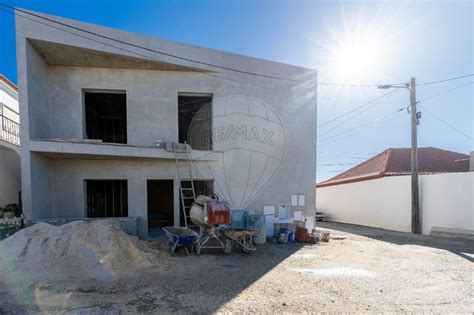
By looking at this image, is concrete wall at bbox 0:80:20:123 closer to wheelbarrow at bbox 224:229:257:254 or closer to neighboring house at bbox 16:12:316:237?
neighboring house at bbox 16:12:316:237

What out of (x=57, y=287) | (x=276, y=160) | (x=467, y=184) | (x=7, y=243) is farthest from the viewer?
(x=276, y=160)

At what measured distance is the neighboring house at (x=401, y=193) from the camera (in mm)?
10625

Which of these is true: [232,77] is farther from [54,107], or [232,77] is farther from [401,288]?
[401,288]

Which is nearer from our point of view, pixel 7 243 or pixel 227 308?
pixel 227 308

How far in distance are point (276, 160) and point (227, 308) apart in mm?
7468

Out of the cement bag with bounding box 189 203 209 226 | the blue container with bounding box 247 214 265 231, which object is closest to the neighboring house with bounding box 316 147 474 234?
the blue container with bounding box 247 214 265 231

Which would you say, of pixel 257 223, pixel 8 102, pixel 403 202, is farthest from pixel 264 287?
pixel 8 102

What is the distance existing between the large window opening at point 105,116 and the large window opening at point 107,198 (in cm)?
240

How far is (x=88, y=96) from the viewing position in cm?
1102

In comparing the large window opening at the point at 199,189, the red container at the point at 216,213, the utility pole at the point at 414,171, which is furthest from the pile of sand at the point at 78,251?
the utility pole at the point at 414,171

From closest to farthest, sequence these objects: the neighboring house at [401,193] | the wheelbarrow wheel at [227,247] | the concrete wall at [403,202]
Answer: the wheelbarrow wheel at [227,247] < the concrete wall at [403,202] < the neighboring house at [401,193]

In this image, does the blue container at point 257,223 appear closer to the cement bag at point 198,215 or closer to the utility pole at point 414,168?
the cement bag at point 198,215

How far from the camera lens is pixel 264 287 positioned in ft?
17.1

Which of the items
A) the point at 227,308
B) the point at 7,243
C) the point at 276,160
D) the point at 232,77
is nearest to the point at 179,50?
the point at 232,77
